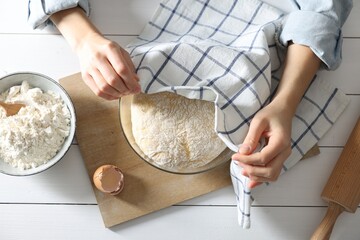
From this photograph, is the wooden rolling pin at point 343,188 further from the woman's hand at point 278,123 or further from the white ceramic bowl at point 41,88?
the white ceramic bowl at point 41,88

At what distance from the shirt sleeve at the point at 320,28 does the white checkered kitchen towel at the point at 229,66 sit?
3cm

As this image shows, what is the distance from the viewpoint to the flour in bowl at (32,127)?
0.71 m

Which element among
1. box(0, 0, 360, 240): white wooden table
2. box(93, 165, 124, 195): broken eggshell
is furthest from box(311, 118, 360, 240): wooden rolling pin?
box(93, 165, 124, 195): broken eggshell

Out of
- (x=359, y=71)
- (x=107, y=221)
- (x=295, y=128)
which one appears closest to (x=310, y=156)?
(x=295, y=128)

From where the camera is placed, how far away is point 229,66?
0.71 metres

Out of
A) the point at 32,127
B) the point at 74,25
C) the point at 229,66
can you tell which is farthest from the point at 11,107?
the point at 229,66

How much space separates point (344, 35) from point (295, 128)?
18cm

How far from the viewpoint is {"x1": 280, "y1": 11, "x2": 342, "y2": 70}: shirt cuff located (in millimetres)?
728

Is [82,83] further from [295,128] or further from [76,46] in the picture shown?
[295,128]

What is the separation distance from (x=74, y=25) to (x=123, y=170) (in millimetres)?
232

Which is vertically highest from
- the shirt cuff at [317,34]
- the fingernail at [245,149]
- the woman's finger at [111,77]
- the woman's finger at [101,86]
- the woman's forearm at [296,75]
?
the shirt cuff at [317,34]

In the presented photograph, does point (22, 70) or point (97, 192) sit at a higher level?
point (22, 70)

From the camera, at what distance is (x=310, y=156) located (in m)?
0.78

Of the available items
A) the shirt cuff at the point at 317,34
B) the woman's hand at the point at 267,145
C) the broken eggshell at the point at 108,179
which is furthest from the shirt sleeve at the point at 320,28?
the broken eggshell at the point at 108,179
